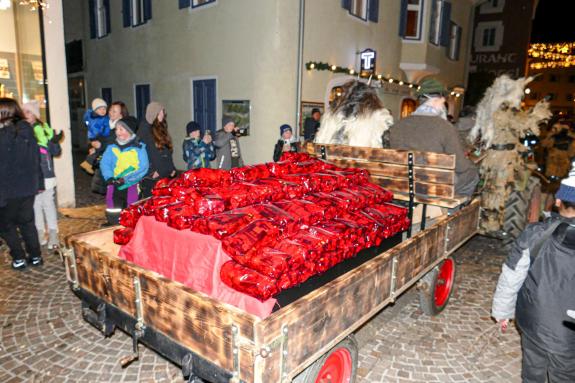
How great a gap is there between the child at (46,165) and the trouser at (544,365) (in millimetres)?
5830

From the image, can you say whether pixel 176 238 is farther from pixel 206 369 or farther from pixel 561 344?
pixel 561 344

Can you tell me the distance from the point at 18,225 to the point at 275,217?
4.17 meters

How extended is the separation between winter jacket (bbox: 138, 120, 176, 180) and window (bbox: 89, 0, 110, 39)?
438 inches

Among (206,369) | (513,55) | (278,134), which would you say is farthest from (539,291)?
(513,55)

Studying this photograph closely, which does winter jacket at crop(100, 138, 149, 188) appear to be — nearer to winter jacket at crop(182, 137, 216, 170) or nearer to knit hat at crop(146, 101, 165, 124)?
knit hat at crop(146, 101, 165, 124)

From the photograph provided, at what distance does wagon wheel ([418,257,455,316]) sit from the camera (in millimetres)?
3891

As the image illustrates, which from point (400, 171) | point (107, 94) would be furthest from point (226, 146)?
point (107, 94)

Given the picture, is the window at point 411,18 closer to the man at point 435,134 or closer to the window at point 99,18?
the window at point 99,18

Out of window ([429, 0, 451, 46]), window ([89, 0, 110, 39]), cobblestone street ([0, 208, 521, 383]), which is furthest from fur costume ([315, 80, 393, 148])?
window ([89, 0, 110, 39])

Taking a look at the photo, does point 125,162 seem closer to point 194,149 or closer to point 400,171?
point 194,149

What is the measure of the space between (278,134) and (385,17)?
253 inches

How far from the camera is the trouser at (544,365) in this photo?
2.28 m

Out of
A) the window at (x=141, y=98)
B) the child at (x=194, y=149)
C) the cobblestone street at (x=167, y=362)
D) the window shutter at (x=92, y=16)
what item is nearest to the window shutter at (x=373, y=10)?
the window at (x=141, y=98)

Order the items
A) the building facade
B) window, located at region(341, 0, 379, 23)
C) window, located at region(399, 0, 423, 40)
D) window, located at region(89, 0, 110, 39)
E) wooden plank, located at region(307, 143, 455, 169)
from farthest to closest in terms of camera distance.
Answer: window, located at region(89, 0, 110, 39) → window, located at region(399, 0, 423, 40) → window, located at region(341, 0, 379, 23) → the building facade → wooden plank, located at region(307, 143, 455, 169)
